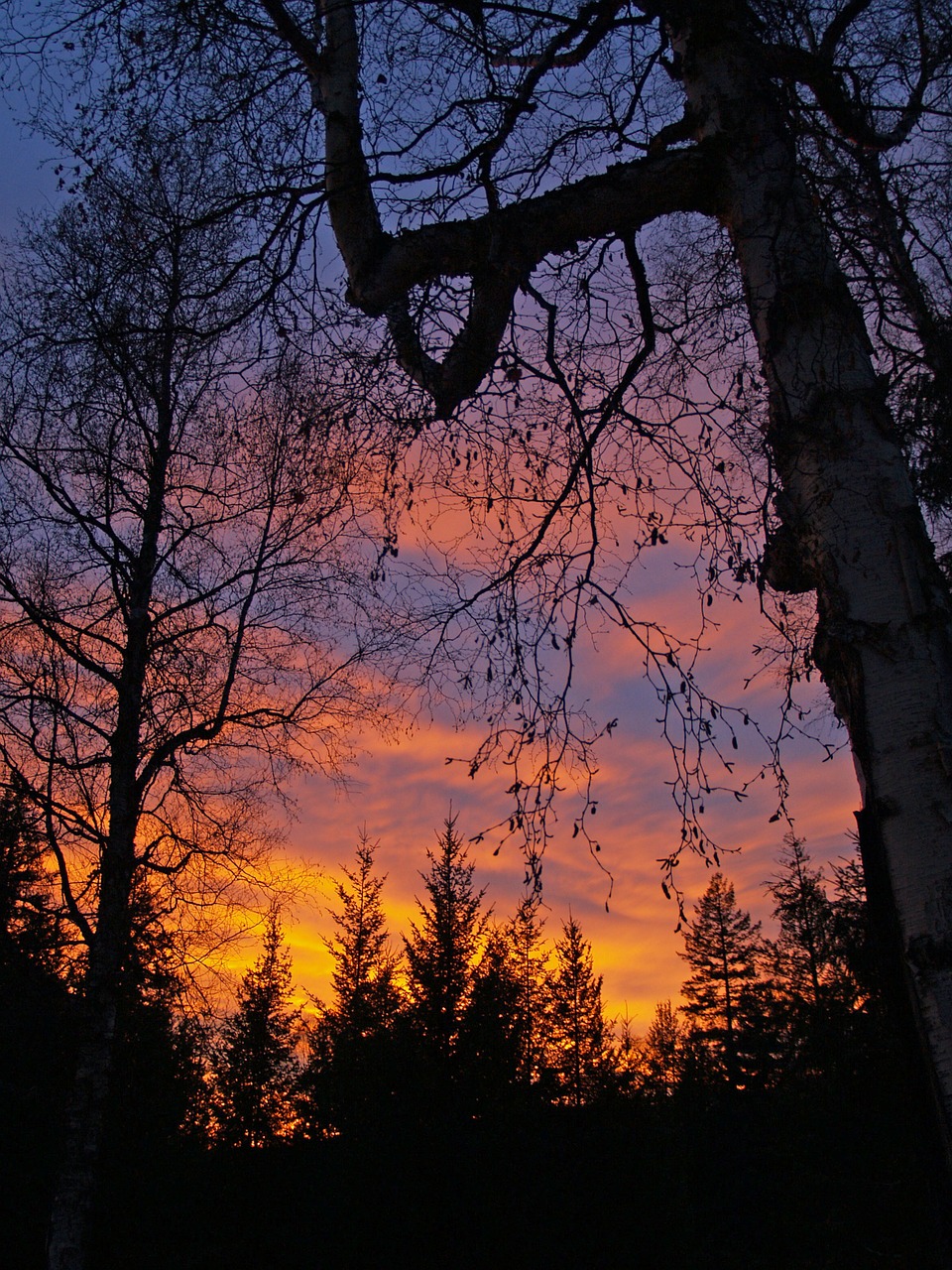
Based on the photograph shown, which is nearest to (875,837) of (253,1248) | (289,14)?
(289,14)

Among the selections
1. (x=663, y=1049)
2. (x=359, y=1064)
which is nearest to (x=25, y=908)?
(x=359, y=1064)

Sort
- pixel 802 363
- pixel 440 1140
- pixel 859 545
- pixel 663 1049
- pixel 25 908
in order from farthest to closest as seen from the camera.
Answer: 1. pixel 663 1049
2. pixel 440 1140
3. pixel 25 908
4. pixel 802 363
5. pixel 859 545

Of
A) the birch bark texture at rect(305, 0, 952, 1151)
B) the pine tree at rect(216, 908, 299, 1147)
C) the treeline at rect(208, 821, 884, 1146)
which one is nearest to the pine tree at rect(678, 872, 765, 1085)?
the treeline at rect(208, 821, 884, 1146)

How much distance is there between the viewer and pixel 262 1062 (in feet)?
96.5

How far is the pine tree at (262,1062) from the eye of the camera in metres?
26.7

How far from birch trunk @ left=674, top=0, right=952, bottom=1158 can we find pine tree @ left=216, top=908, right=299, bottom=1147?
85.9ft

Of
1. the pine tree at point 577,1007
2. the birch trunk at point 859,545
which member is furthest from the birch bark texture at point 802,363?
the pine tree at point 577,1007

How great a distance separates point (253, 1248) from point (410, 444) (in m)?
15.6

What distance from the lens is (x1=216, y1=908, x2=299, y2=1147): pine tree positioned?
26719 millimetres

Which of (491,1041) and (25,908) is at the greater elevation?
(25,908)

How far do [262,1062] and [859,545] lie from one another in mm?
31200

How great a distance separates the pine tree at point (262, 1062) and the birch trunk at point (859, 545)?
2618 centimetres

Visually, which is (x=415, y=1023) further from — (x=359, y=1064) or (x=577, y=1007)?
(x=577, y=1007)

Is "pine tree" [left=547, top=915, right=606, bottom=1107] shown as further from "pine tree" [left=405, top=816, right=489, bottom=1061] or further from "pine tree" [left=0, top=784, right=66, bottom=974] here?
"pine tree" [left=0, top=784, right=66, bottom=974]
